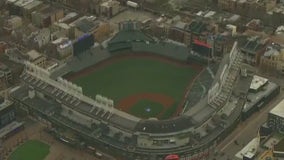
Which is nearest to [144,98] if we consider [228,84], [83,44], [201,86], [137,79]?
[137,79]

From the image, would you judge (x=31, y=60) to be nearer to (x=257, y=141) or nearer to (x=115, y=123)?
(x=115, y=123)

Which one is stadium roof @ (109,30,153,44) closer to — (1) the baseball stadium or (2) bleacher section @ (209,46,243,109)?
(1) the baseball stadium

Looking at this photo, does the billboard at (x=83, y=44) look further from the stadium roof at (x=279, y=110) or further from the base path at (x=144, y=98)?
the stadium roof at (x=279, y=110)

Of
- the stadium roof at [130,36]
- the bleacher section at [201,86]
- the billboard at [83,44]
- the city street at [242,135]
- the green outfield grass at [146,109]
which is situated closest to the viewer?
the city street at [242,135]

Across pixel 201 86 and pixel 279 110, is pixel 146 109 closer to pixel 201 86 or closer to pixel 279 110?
pixel 201 86

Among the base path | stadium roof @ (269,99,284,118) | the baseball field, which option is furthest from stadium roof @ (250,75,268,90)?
the base path

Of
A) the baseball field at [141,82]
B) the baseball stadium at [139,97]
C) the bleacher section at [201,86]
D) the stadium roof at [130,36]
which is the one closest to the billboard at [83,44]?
the baseball stadium at [139,97]

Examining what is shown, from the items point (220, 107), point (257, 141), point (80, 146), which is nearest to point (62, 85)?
point (80, 146)
